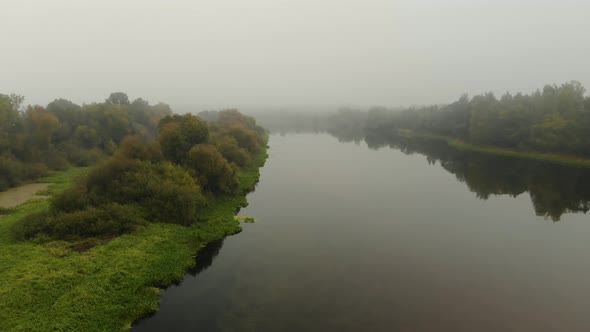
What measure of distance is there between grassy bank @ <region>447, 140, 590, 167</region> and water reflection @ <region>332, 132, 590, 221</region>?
2.51 m

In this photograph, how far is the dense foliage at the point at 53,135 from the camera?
49.0m

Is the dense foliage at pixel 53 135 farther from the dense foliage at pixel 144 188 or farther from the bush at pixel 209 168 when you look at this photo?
the bush at pixel 209 168

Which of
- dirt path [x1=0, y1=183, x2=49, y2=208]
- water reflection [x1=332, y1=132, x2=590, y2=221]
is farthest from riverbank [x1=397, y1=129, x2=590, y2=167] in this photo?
dirt path [x1=0, y1=183, x2=49, y2=208]

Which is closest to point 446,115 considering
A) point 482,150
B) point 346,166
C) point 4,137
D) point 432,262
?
point 482,150

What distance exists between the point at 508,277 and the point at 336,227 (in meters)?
16.0

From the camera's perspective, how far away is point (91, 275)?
2245 centimetres

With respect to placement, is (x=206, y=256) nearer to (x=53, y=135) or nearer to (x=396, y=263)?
(x=396, y=263)

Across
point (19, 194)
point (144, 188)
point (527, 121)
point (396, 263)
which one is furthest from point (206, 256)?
point (527, 121)

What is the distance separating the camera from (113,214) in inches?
1196

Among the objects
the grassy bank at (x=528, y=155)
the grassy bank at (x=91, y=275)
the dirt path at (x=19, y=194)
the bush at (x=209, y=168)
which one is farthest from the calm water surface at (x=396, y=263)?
the dirt path at (x=19, y=194)

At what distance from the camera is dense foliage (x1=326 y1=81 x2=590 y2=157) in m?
70.1

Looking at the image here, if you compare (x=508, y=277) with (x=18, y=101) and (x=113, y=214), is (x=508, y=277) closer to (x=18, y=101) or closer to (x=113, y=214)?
(x=113, y=214)

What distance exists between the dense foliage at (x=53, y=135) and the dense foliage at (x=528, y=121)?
3492 inches

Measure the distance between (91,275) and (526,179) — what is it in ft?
217
